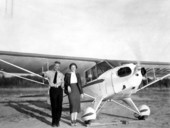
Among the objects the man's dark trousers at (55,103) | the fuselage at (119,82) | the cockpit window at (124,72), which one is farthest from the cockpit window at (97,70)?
the man's dark trousers at (55,103)

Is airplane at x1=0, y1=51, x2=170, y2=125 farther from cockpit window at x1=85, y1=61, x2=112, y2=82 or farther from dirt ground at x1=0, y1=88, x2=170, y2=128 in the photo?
dirt ground at x1=0, y1=88, x2=170, y2=128

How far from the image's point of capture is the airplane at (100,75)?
5.37 meters

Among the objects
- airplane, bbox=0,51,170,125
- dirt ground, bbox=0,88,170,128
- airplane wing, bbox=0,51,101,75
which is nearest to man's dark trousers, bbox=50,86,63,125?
dirt ground, bbox=0,88,170,128

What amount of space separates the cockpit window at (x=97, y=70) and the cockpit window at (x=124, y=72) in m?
0.71

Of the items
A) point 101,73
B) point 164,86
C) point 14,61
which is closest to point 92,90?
point 101,73

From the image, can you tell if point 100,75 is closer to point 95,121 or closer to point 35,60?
point 95,121

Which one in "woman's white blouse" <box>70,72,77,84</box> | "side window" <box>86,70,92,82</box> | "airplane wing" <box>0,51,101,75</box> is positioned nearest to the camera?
"woman's white blouse" <box>70,72,77,84</box>

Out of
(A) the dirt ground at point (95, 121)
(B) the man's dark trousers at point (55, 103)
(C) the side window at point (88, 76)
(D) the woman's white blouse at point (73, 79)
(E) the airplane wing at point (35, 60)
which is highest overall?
(E) the airplane wing at point (35, 60)

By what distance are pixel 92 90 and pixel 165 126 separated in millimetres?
2499

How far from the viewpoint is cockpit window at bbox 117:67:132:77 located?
5.35 metres

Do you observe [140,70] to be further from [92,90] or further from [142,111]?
[92,90]

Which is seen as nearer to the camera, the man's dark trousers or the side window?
the man's dark trousers

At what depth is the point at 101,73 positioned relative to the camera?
626 centimetres

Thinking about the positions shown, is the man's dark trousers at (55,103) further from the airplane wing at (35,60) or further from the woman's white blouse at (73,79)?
the airplane wing at (35,60)
